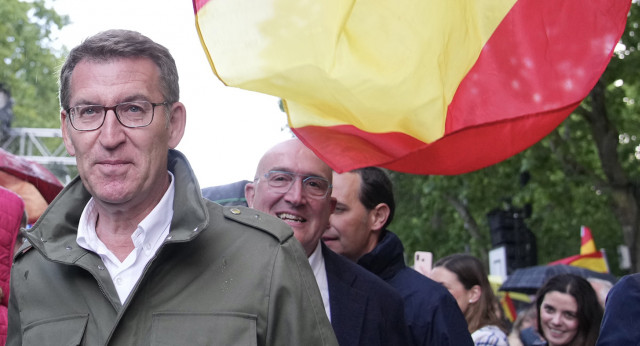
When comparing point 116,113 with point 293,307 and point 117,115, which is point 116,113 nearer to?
point 117,115

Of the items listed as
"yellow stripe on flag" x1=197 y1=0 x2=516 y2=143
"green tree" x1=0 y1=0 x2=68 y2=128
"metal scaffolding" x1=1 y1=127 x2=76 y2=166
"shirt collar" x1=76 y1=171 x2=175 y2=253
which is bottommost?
"shirt collar" x1=76 y1=171 x2=175 y2=253

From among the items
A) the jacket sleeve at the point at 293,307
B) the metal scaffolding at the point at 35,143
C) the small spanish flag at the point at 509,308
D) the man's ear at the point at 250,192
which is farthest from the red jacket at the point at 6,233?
the metal scaffolding at the point at 35,143

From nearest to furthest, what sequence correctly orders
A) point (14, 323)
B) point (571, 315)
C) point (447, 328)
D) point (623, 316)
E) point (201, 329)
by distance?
point (201, 329) < point (14, 323) < point (623, 316) < point (447, 328) < point (571, 315)

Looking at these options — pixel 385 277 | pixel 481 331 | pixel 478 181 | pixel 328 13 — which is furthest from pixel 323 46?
pixel 478 181

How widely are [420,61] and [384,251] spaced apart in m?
1.55

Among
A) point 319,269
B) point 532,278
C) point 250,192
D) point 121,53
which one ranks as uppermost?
point 121,53

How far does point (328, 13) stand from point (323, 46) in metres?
0.13

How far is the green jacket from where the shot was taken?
8.63ft

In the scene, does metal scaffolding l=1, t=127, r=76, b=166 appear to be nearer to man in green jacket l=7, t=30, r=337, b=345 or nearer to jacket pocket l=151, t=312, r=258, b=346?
man in green jacket l=7, t=30, r=337, b=345

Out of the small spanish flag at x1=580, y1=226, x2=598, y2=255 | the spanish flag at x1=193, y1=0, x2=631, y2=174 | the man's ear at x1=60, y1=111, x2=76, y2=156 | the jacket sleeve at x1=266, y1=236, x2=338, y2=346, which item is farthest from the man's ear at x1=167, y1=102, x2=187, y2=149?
the small spanish flag at x1=580, y1=226, x2=598, y2=255

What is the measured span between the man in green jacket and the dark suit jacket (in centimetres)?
144

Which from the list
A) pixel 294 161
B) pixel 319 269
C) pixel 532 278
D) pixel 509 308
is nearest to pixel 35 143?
pixel 509 308

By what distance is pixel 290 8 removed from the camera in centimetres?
395

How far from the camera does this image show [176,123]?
2984 millimetres
